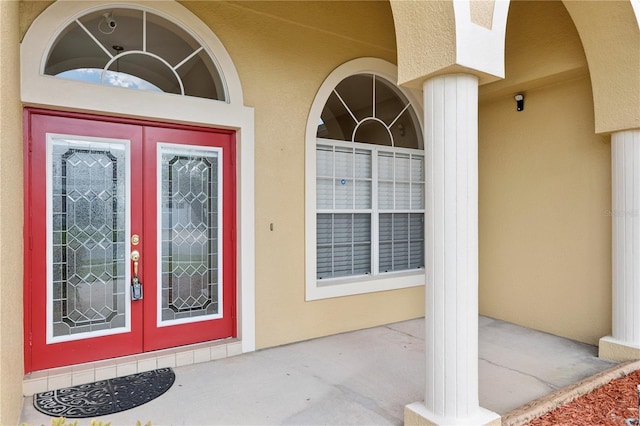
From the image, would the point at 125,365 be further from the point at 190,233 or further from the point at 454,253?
the point at 454,253

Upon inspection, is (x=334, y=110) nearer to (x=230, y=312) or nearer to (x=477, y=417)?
(x=230, y=312)

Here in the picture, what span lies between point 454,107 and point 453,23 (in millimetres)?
532

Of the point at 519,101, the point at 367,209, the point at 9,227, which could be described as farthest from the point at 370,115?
the point at 9,227

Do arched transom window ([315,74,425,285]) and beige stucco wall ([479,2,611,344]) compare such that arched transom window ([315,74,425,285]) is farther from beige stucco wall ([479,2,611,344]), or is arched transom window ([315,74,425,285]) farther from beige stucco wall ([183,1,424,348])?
beige stucco wall ([479,2,611,344])

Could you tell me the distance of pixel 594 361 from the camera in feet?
14.9

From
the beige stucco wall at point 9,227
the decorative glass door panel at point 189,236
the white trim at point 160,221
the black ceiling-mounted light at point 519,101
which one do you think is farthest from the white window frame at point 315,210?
the beige stucco wall at point 9,227

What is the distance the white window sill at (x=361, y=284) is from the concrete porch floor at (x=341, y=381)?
1.78ft

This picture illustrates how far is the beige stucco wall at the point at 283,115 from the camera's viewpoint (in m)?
4.64

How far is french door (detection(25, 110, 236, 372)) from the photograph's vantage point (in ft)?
12.1

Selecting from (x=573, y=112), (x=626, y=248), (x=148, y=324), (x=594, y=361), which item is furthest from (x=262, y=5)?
(x=594, y=361)

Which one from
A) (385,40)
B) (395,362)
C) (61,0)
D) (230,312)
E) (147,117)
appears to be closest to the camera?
(61,0)

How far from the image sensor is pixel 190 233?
4406mm

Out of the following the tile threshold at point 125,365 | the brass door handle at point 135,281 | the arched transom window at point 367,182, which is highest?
the arched transom window at point 367,182

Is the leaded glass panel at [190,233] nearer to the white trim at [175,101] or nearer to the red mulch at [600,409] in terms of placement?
the white trim at [175,101]
